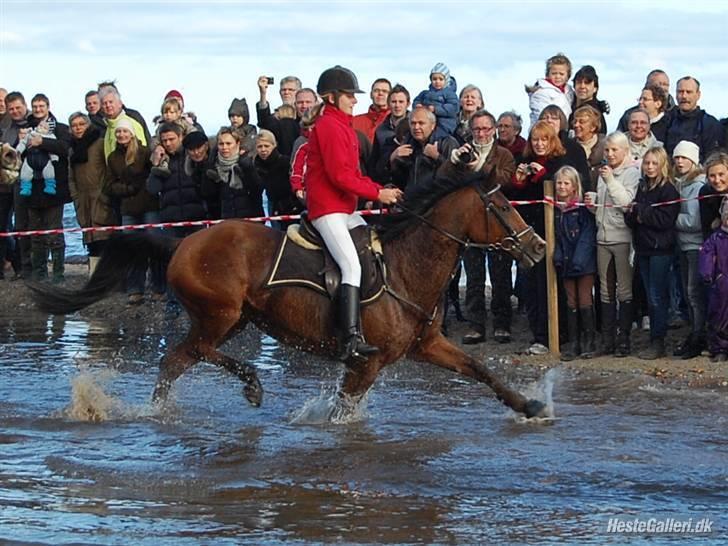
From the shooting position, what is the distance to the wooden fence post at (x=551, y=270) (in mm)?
13383

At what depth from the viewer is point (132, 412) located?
11234 millimetres

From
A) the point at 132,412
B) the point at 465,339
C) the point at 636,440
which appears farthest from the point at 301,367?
the point at 636,440

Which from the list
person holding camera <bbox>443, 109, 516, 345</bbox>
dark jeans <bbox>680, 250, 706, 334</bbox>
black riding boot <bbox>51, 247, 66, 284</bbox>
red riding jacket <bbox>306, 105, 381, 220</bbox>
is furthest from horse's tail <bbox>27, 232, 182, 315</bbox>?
black riding boot <bbox>51, 247, 66, 284</bbox>

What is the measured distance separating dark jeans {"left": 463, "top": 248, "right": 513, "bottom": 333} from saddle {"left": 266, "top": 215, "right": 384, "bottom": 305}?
375 centimetres

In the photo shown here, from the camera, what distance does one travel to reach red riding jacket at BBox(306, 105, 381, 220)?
1035 cm

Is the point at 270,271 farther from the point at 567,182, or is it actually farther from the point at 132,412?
the point at 567,182

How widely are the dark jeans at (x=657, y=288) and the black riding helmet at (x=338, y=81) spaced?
3853 mm

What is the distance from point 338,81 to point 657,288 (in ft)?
13.3

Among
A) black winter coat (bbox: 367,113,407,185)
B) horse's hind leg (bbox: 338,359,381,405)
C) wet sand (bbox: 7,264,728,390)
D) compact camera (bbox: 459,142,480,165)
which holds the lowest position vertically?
wet sand (bbox: 7,264,728,390)

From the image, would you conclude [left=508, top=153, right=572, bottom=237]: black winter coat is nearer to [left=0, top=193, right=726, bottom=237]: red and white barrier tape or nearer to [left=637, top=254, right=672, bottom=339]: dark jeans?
[left=0, top=193, right=726, bottom=237]: red and white barrier tape

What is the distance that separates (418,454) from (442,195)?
1.97m

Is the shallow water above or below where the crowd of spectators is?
below

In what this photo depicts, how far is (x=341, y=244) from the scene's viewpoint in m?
10.4

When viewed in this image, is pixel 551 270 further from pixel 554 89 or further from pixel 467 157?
pixel 467 157
